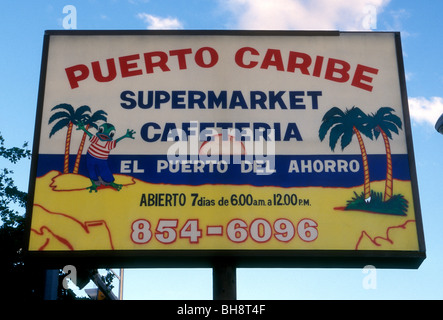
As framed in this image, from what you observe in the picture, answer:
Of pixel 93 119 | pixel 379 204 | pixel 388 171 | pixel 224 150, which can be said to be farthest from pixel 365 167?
pixel 93 119

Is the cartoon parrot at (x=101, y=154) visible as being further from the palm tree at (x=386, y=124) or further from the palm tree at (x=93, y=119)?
the palm tree at (x=386, y=124)

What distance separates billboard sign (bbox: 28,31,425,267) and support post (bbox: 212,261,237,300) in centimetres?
18

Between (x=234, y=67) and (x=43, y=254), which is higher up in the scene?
(x=234, y=67)

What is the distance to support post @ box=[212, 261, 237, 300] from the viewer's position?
6.79 metres

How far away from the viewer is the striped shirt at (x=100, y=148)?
293 inches

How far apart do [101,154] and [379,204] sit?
11.5ft

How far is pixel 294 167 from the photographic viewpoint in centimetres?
739

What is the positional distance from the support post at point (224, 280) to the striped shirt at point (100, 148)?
6.54 feet

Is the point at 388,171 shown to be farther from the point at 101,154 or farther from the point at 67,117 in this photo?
the point at 67,117

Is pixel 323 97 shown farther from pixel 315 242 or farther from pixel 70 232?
pixel 70 232

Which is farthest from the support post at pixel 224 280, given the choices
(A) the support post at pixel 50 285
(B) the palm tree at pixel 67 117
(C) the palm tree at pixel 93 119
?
(A) the support post at pixel 50 285

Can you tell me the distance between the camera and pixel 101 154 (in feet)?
24.4
